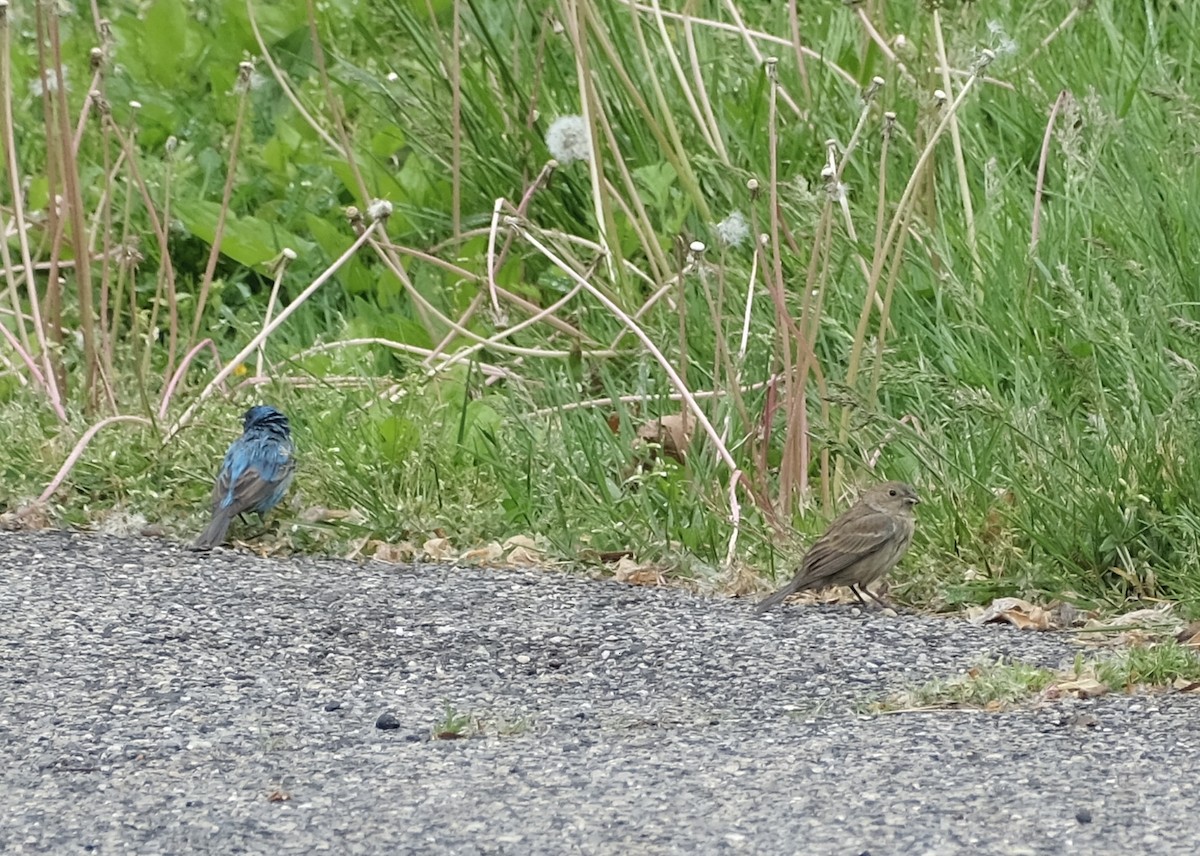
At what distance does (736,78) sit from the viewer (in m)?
8.46

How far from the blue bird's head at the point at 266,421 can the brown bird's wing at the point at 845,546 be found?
1.69m

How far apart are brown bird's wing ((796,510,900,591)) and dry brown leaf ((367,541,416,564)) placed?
112 cm

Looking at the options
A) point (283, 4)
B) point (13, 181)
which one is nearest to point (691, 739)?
point (13, 181)

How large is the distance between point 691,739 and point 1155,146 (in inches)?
140

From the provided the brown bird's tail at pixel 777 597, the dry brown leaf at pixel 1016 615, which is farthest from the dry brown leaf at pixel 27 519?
the dry brown leaf at pixel 1016 615

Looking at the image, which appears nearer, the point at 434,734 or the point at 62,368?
the point at 434,734

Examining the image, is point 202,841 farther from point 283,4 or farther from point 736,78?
point 283,4

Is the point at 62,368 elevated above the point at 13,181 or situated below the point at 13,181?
below

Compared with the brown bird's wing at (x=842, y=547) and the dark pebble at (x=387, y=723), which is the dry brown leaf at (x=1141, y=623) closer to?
the brown bird's wing at (x=842, y=547)

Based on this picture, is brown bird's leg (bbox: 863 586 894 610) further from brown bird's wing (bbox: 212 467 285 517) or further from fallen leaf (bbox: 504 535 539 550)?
brown bird's wing (bbox: 212 467 285 517)

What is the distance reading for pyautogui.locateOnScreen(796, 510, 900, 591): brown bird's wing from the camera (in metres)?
5.33

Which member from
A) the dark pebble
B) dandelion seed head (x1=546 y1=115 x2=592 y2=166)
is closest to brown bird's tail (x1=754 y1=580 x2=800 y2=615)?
the dark pebble

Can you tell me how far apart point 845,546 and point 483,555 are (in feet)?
3.70

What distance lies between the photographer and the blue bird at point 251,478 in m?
6.06
